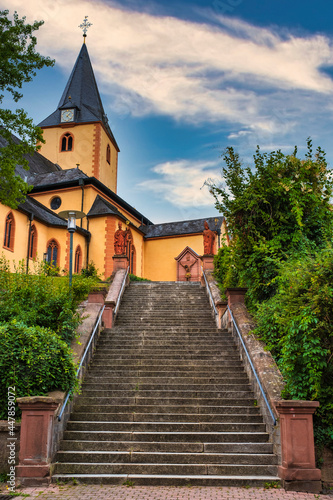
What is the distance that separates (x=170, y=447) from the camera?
728 centimetres

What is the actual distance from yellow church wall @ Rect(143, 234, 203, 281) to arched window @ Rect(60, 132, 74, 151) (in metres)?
11.1

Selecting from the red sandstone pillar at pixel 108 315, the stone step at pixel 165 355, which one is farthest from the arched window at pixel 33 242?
the stone step at pixel 165 355

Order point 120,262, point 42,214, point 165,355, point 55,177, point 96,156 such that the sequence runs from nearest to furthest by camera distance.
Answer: point 165,355, point 120,262, point 42,214, point 55,177, point 96,156

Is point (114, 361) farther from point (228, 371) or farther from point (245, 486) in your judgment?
point (245, 486)

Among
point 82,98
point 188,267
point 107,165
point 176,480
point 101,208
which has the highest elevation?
point 82,98

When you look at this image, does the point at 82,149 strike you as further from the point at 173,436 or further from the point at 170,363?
the point at 173,436

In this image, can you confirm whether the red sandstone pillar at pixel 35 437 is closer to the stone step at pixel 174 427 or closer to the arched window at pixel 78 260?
the stone step at pixel 174 427

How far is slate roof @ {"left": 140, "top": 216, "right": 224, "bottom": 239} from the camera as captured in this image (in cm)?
3900

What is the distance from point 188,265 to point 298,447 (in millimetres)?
31330

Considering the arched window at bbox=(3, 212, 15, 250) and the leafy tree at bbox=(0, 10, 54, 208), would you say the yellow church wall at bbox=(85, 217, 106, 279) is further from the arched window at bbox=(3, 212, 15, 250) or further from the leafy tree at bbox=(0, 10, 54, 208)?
the leafy tree at bbox=(0, 10, 54, 208)

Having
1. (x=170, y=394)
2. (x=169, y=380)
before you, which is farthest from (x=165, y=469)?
(x=169, y=380)

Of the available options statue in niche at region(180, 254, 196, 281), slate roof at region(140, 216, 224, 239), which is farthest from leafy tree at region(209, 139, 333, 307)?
slate roof at region(140, 216, 224, 239)

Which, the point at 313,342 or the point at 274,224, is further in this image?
the point at 274,224

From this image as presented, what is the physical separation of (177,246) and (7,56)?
25.2 m
